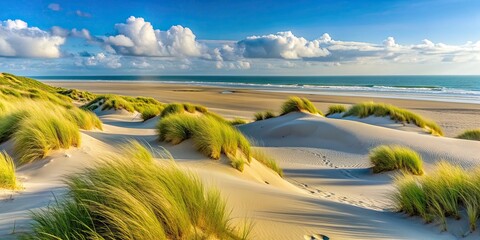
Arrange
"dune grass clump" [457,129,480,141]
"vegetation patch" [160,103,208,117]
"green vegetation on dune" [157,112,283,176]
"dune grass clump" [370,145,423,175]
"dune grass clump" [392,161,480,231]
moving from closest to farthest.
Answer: "dune grass clump" [392,161,480,231], "green vegetation on dune" [157,112,283,176], "dune grass clump" [370,145,423,175], "dune grass clump" [457,129,480,141], "vegetation patch" [160,103,208,117]

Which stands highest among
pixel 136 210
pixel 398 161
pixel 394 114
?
pixel 136 210

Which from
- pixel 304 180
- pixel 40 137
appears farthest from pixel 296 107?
pixel 40 137

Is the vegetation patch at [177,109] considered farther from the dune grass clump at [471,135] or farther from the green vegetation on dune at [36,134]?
the dune grass clump at [471,135]

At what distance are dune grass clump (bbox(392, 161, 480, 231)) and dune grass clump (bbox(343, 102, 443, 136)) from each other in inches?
449

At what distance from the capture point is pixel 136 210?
7.32ft

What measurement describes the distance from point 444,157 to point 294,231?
8.51 metres

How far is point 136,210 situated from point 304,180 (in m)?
5.86

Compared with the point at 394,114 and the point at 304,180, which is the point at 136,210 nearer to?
the point at 304,180

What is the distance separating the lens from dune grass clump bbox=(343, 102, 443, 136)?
15.3 meters

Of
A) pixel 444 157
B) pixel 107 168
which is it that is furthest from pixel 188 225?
pixel 444 157

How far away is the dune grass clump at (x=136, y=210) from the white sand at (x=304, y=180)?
1.51 ft

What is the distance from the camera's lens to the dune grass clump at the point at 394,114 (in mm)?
15277

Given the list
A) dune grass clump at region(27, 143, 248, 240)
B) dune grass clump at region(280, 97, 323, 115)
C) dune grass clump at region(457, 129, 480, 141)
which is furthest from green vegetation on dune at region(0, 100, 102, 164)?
dune grass clump at region(457, 129, 480, 141)

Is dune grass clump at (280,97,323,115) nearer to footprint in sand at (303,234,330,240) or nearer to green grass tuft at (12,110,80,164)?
green grass tuft at (12,110,80,164)
